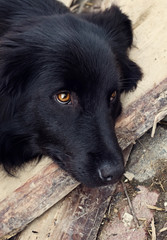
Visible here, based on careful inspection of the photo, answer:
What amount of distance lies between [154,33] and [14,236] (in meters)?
2.32

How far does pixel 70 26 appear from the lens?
9.11 feet

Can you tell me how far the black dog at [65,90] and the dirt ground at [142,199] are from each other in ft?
1.85

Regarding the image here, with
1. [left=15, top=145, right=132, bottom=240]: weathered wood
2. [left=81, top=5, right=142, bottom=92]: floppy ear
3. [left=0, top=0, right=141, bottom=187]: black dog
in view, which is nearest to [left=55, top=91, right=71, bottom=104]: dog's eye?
[left=0, top=0, right=141, bottom=187]: black dog

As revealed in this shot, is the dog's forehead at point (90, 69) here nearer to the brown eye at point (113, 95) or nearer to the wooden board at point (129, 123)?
the brown eye at point (113, 95)

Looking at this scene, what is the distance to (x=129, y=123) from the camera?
130 inches

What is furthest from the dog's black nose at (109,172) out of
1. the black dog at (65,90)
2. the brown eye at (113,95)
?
the brown eye at (113,95)

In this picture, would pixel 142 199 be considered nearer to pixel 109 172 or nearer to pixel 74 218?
pixel 74 218

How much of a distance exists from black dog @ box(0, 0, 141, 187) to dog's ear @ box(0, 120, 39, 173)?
6cm

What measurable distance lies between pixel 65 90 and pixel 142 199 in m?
1.21

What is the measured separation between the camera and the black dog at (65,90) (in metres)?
2.67

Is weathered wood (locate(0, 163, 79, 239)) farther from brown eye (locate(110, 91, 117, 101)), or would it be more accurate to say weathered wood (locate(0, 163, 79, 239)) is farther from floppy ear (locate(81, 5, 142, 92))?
floppy ear (locate(81, 5, 142, 92))


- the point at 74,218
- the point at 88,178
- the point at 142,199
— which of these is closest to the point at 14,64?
the point at 88,178

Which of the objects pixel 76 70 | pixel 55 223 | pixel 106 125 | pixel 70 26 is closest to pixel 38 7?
pixel 70 26

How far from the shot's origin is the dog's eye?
8.77 ft
